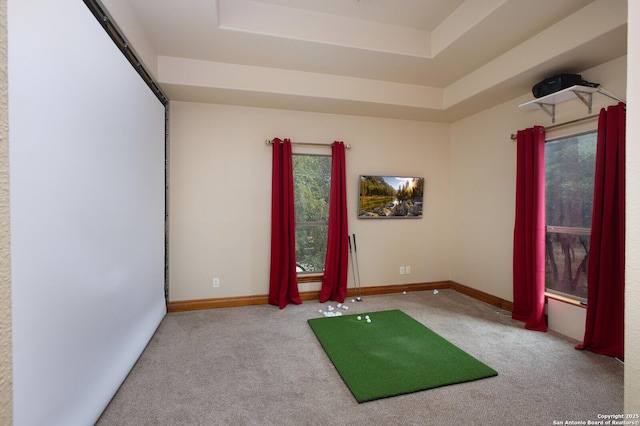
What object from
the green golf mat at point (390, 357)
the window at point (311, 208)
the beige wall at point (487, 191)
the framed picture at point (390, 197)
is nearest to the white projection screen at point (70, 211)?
the green golf mat at point (390, 357)

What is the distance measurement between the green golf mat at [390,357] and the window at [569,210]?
4.86 feet

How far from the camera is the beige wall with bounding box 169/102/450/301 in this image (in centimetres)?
380

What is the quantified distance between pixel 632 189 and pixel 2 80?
1.32 m

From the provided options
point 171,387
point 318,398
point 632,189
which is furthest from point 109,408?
point 632,189

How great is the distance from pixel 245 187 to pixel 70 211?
8.18ft

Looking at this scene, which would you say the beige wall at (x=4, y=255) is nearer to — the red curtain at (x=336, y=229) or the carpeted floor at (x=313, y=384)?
the carpeted floor at (x=313, y=384)

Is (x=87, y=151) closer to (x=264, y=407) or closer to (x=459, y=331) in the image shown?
(x=264, y=407)

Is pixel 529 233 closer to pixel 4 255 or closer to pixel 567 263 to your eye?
pixel 567 263

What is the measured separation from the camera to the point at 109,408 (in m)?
2.00

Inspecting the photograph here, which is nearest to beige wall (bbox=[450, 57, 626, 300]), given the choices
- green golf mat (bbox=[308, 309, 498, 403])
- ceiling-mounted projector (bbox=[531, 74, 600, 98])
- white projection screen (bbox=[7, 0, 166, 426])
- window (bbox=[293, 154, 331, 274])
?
ceiling-mounted projector (bbox=[531, 74, 600, 98])

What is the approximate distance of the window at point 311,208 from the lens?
4.24 metres

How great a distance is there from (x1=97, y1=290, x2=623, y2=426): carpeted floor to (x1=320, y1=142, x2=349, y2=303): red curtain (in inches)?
36.0

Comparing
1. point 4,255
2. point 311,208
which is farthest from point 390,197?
point 4,255

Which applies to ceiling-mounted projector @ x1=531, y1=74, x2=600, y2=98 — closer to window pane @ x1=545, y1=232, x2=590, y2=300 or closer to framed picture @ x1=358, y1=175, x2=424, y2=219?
window pane @ x1=545, y1=232, x2=590, y2=300
